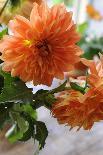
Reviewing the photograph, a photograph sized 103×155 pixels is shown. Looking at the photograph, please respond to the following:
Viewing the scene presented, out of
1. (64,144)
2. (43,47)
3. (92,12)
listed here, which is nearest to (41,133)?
(43,47)

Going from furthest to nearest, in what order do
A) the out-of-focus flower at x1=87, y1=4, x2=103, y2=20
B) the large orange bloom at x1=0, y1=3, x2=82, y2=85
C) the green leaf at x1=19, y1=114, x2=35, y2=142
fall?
the out-of-focus flower at x1=87, y1=4, x2=103, y2=20
the green leaf at x1=19, y1=114, x2=35, y2=142
the large orange bloom at x1=0, y1=3, x2=82, y2=85

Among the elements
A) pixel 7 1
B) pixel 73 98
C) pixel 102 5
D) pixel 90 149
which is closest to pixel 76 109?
pixel 73 98

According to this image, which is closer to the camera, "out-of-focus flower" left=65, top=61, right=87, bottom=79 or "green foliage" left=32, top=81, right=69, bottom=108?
"green foliage" left=32, top=81, right=69, bottom=108

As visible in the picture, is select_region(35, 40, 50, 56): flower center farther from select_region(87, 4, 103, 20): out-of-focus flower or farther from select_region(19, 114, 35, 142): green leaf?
select_region(87, 4, 103, 20): out-of-focus flower

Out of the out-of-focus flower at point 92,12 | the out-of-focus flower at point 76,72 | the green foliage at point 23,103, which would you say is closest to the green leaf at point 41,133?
the green foliage at point 23,103

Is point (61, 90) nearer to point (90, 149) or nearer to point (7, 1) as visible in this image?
point (7, 1)

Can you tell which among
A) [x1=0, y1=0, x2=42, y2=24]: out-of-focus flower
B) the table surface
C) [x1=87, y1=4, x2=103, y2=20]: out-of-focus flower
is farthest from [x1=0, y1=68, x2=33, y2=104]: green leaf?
[x1=87, y1=4, x2=103, y2=20]: out-of-focus flower
